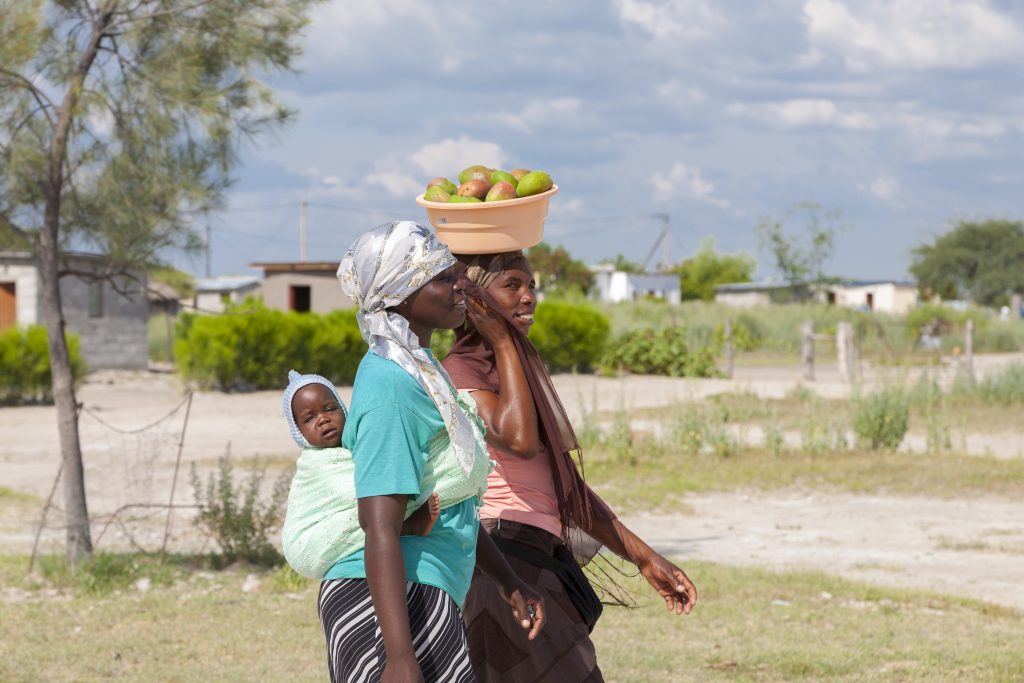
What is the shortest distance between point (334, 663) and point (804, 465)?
10.6 m

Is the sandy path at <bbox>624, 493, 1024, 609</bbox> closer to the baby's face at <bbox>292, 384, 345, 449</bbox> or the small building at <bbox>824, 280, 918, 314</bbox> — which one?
the baby's face at <bbox>292, 384, 345, 449</bbox>

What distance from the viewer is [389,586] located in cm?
238

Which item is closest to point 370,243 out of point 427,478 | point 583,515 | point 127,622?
point 427,478

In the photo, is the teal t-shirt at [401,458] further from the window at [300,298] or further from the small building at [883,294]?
the small building at [883,294]

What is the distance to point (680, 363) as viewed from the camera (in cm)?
2816

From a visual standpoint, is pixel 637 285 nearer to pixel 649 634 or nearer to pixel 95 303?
pixel 95 303

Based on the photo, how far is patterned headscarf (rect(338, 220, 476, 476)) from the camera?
8.21 ft

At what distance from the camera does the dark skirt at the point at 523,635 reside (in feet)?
10.2

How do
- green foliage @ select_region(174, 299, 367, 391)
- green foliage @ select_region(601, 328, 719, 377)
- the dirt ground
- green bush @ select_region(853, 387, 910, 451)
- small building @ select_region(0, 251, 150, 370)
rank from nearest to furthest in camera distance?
the dirt ground < green bush @ select_region(853, 387, 910, 451) < green foliage @ select_region(174, 299, 367, 391) < green foliage @ select_region(601, 328, 719, 377) < small building @ select_region(0, 251, 150, 370)

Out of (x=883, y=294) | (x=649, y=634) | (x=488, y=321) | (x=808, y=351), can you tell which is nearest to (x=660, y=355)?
(x=808, y=351)

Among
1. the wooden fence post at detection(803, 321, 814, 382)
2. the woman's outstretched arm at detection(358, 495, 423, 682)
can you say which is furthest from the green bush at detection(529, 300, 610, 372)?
the woman's outstretched arm at detection(358, 495, 423, 682)

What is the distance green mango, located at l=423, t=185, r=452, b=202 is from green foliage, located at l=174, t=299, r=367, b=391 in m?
19.8

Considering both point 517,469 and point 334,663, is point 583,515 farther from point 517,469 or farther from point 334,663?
point 334,663

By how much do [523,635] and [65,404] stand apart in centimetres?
542
